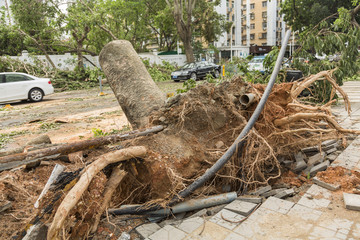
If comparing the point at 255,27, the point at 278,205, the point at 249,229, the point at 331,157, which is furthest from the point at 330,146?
the point at 255,27

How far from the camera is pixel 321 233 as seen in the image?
248 cm

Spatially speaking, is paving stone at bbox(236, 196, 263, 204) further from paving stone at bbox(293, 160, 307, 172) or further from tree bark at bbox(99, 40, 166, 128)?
tree bark at bbox(99, 40, 166, 128)

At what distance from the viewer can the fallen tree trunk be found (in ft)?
9.02

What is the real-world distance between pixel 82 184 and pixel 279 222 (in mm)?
1943

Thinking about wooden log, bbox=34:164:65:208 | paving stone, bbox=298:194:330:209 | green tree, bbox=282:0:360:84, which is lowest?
paving stone, bbox=298:194:330:209

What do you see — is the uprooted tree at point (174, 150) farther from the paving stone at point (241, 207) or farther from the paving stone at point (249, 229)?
the paving stone at point (249, 229)

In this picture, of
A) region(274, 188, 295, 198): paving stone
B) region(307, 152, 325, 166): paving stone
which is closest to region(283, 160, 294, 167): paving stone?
region(307, 152, 325, 166): paving stone

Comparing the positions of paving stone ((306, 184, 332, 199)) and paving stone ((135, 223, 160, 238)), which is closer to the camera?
paving stone ((135, 223, 160, 238))

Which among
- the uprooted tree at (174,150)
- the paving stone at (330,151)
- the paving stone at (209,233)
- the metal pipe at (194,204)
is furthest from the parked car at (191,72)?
the paving stone at (209,233)

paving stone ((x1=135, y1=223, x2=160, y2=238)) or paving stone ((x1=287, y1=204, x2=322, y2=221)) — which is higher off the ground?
paving stone ((x1=287, y1=204, x2=322, y2=221))

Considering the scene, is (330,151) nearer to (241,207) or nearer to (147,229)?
(241,207)

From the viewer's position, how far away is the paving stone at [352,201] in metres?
2.82

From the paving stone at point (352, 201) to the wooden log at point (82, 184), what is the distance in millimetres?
2274

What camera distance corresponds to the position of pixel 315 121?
4.80 metres
